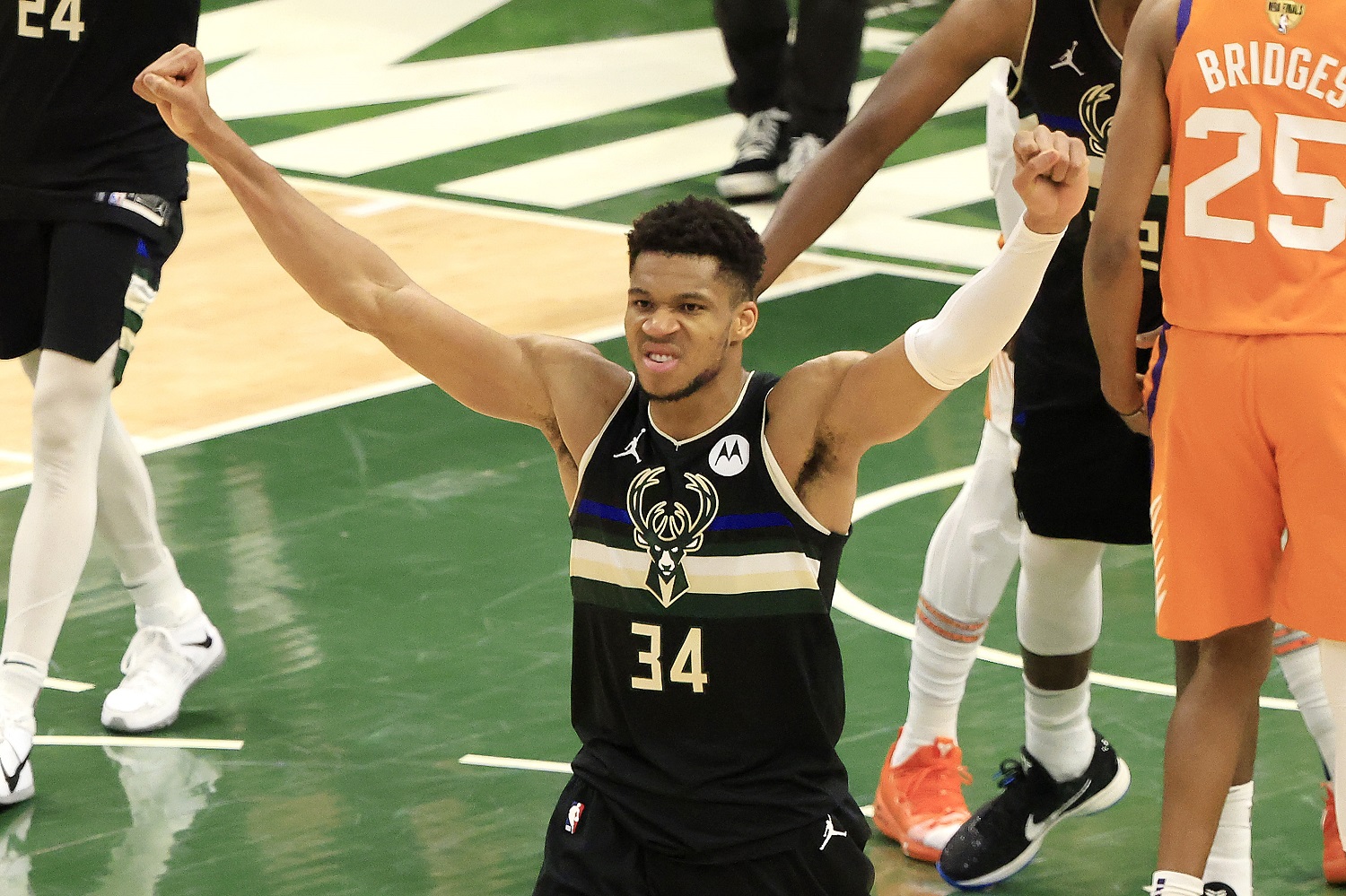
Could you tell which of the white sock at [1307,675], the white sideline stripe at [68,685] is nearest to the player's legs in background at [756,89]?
the white sideline stripe at [68,685]

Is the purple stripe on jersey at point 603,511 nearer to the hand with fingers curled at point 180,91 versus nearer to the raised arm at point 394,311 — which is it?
the raised arm at point 394,311

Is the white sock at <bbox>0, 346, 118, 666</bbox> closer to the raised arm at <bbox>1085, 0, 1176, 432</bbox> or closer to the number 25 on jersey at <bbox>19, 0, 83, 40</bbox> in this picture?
the number 25 on jersey at <bbox>19, 0, 83, 40</bbox>

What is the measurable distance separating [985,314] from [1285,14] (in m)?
0.86

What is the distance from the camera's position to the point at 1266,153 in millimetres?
4082

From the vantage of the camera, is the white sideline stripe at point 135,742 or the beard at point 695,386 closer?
the beard at point 695,386

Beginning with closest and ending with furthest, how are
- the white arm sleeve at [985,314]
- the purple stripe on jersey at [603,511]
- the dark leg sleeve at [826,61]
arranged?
1. the white arm sleeve at [985,314]
2. the purple stripe on jersey at [603,511]
3. the dark leg sleeve at [826,61]

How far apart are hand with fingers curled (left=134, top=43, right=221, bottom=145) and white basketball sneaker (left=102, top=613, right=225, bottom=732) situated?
2.22 m

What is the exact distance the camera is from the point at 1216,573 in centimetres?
422

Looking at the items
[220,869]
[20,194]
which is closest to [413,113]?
[20,194]

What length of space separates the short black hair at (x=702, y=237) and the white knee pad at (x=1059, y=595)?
51.9 inches

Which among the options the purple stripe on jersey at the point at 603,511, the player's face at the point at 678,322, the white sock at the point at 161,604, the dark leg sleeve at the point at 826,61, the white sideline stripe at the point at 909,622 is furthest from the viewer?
the dark leg sleeve at the point at 826,61

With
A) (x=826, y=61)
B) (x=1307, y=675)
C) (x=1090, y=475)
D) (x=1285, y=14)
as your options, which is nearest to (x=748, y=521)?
(x=1090, y=475)

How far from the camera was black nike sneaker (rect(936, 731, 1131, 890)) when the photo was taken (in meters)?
5.04

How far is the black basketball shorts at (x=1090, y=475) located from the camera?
4848mm
